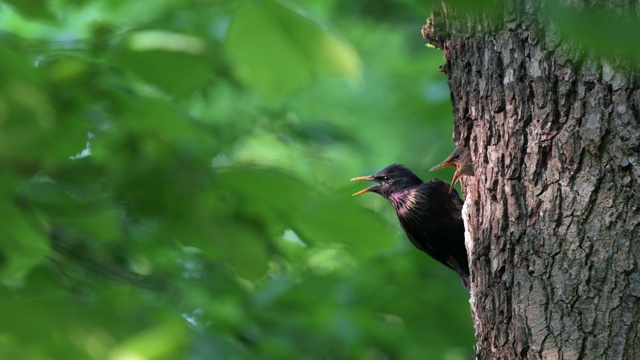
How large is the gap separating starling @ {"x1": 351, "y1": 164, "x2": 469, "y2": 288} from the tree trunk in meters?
0.83

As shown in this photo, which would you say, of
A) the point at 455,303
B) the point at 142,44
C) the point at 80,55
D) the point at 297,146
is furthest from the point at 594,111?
the point at 297,146

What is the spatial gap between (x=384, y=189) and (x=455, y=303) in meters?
1.55

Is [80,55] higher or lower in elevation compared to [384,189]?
lower

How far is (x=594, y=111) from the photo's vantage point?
1.85 metres

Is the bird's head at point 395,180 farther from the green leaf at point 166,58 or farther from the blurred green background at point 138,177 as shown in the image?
the green leaf at point 166,58

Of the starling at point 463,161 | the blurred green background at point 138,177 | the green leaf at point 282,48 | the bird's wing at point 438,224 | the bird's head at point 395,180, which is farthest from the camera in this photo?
the bird's head at point 395,180

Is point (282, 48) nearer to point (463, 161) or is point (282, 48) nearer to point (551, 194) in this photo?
point (551, 194)

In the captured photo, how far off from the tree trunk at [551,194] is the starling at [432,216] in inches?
32.5

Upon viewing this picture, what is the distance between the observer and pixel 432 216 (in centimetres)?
310

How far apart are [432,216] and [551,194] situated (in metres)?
1.18

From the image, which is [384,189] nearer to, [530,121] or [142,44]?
[530,121]

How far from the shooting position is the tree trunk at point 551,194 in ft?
5.99

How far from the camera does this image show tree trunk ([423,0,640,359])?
1825mm

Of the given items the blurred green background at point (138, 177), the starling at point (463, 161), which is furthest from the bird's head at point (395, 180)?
the starling at point (463, 161)
